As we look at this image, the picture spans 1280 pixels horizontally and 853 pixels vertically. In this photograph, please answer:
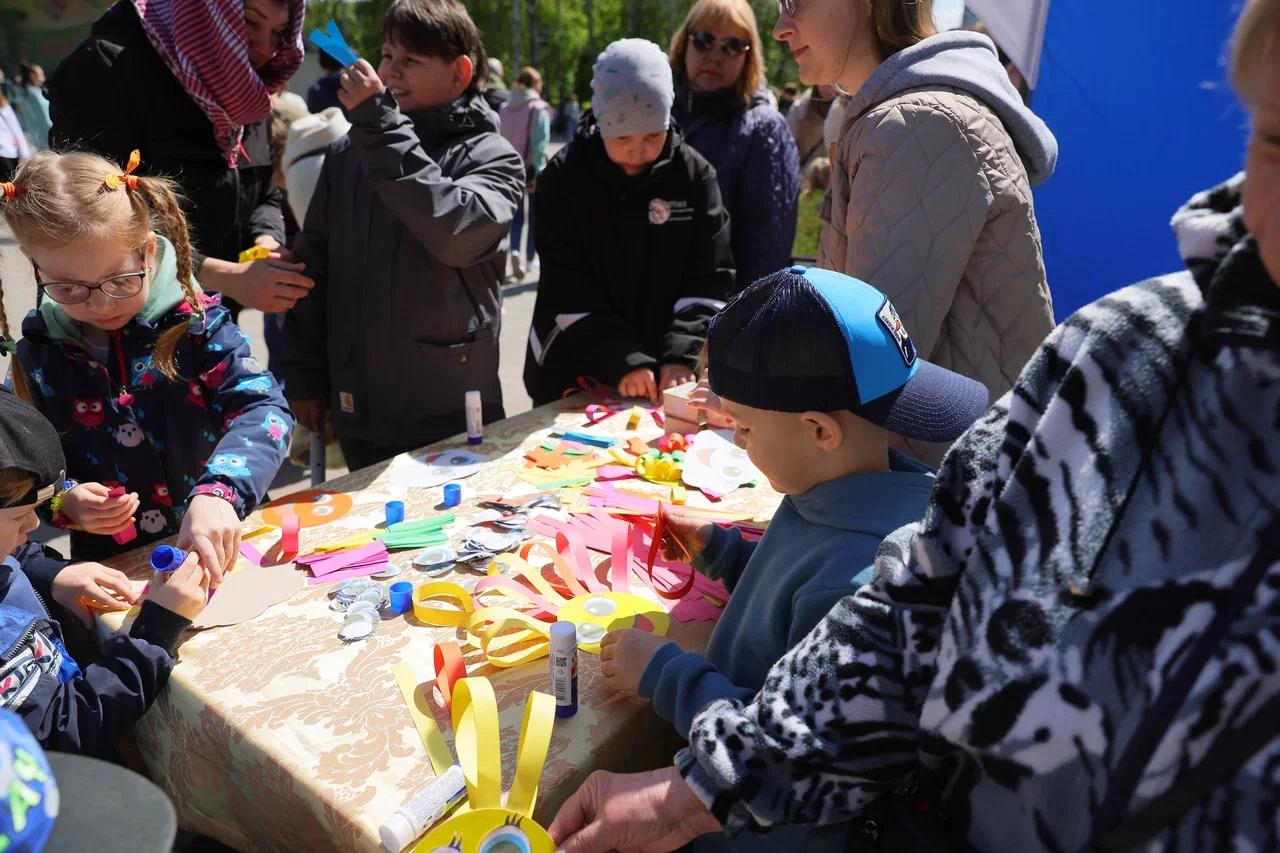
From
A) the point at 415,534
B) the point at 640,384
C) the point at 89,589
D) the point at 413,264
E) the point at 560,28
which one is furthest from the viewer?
the point at 560,28

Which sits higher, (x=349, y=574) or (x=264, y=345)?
(x=349, y=574)

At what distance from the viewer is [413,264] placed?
2.61 meters

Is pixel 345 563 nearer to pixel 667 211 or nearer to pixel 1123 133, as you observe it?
pixel 667 211

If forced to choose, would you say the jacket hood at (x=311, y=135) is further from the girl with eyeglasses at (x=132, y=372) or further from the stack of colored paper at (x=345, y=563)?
the stack of colored paper at (x=345, y=563)

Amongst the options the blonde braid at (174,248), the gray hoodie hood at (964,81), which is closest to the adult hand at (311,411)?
the blonde braid at (174,248)

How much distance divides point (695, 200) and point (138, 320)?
1.66 meters

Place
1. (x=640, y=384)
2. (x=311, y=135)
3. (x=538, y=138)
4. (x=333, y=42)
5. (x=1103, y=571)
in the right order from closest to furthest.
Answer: (x=1103, y=571) < (x=333, y=42) < (x=640, y=384) < (x=311, y=135) < (x=538, y=138)

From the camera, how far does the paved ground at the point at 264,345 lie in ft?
14.8

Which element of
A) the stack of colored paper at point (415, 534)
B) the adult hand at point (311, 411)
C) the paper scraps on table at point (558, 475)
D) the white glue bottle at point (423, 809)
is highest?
the white glue bottle at point (423, 809)

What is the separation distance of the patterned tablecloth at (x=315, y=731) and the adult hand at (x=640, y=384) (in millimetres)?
1281

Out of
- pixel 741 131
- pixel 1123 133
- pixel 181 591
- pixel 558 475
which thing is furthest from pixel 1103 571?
pixel 1123 133

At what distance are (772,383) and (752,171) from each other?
247 centimetres

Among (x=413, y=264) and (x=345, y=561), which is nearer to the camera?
(x=345, y=561)

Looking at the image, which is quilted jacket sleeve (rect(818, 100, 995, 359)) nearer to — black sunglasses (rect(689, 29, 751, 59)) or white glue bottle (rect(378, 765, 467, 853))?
white glue bottle (rect(378, 765, 467, 853))
